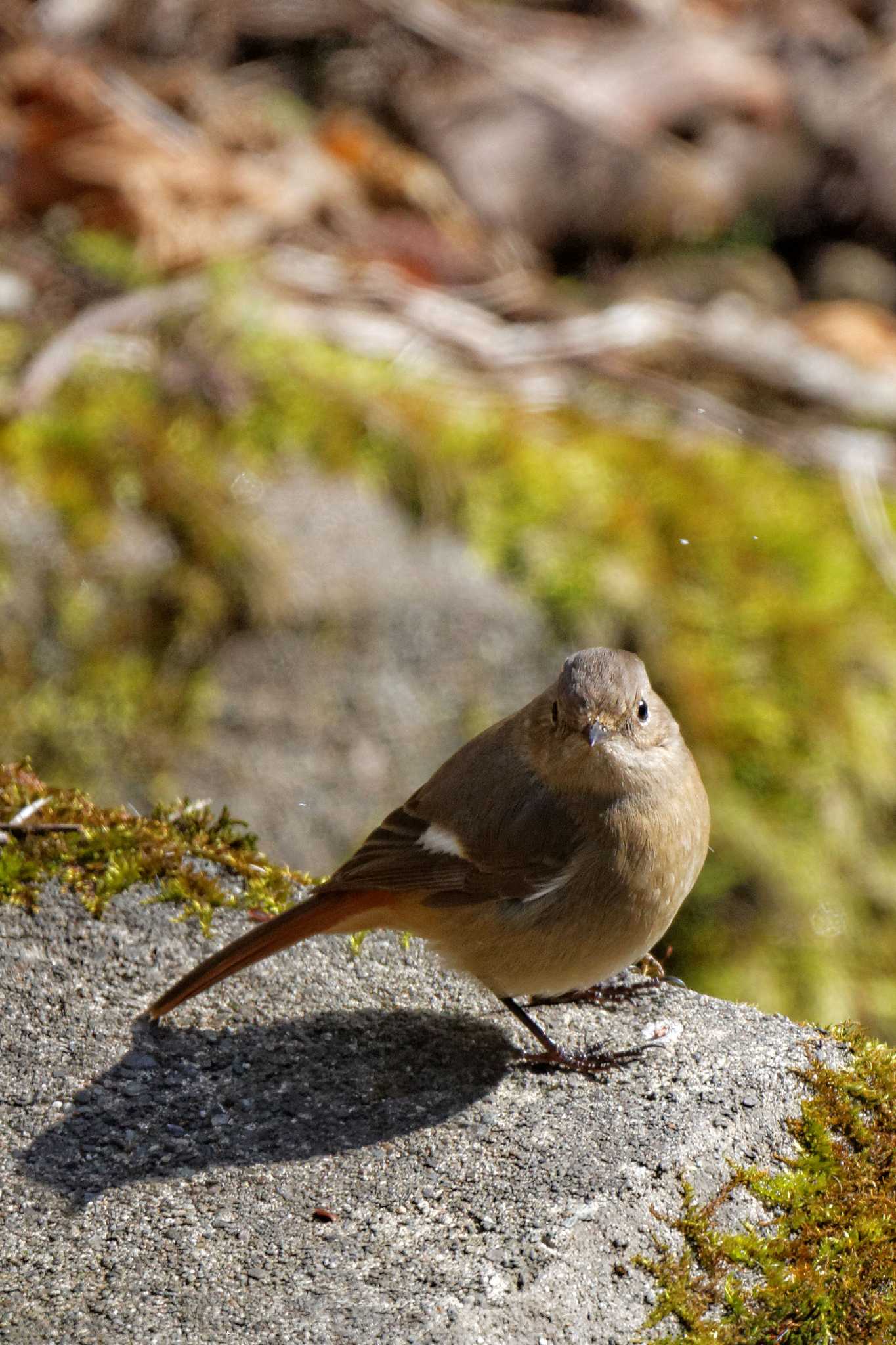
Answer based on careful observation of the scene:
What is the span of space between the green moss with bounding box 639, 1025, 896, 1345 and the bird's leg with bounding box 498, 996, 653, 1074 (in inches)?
15.5

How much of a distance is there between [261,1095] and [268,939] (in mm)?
327

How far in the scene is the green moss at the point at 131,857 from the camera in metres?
3.68

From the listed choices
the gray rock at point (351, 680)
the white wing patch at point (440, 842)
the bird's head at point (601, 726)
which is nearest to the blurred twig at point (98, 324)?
the gray rock at point (351, 680)

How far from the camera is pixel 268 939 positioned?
325 centimetres

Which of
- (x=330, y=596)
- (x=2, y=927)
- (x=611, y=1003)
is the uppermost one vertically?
(x=611, y=1003)

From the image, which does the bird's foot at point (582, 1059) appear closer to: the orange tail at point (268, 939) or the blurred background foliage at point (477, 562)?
the orange tail at point (268, 939)

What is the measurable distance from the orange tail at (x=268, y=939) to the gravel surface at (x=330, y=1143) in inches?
5.8

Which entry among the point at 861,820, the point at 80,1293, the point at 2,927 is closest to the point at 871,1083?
the point at 80,1293

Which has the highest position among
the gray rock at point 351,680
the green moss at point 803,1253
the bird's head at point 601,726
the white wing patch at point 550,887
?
the bird's head at point 601,726

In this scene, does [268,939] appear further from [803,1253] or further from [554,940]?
[803,1253]

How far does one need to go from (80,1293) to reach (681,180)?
7.54 meters

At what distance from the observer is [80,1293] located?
2.64 meters

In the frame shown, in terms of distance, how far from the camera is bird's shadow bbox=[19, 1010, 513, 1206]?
3.00 metres

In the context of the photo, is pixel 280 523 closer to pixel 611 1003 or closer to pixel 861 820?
pixel 861 820
